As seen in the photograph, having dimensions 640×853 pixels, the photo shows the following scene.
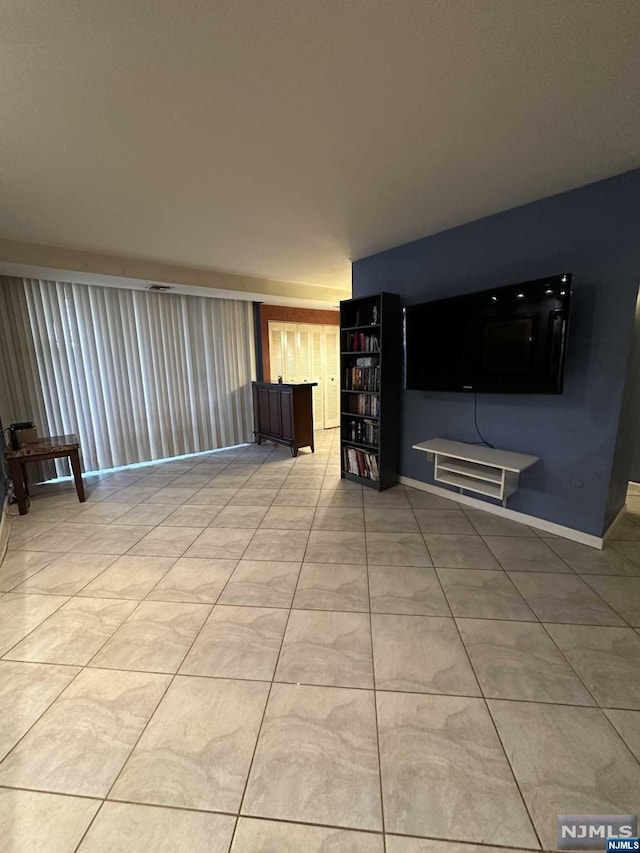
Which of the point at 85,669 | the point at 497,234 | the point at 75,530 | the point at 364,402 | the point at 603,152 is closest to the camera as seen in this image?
the point at 85,669

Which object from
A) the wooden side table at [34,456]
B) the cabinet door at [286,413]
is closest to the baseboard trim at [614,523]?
the cabinet door at [286,413]

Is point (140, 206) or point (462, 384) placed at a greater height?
point (140, 206)

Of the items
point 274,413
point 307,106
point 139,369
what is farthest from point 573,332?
point 139,369

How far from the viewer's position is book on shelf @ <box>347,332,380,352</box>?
3.43 m

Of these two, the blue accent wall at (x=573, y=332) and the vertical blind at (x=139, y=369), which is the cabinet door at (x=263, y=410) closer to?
the vertical blind at (x=139, y=369)

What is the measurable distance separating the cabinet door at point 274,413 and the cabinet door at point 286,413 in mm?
78

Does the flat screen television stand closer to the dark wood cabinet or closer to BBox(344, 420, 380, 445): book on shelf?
BBox(344, 420, 380, 445): book on shelf

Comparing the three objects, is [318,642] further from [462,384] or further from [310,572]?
[462,384]

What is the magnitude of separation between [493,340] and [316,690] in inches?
98.3

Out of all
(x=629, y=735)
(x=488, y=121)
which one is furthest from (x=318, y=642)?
(x=488, y=121)

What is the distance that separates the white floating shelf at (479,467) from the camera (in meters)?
2.51

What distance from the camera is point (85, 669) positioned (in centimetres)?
155

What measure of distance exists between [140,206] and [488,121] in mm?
2248

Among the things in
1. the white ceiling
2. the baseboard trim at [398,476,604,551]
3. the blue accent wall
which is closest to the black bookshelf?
the baseboard trim at [398,476,604,551]
